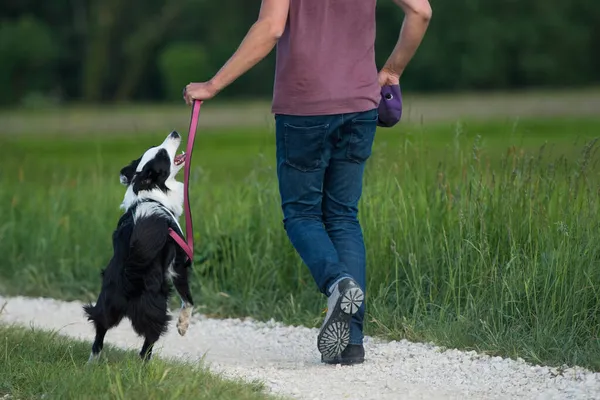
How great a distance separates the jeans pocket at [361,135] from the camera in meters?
4.69

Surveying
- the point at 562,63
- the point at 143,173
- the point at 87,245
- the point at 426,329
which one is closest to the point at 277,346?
the point at 426,329

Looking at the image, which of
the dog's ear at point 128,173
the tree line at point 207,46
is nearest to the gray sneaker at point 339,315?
the dog's ear at point 128,173

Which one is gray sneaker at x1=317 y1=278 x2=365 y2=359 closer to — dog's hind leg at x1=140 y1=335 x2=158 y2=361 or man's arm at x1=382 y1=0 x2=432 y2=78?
dog's hind leg at x1=140 y1=335 x2=158 y2=361

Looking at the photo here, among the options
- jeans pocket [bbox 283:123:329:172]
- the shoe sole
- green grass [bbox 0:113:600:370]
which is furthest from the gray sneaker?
green grass [bbox 0:113:600:370]

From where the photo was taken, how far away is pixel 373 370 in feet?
15.8

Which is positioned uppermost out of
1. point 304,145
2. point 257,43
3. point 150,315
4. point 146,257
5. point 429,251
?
point 257,43

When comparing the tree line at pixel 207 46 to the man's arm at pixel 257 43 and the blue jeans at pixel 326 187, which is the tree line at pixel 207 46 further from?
the man's arm at pixel 257 43

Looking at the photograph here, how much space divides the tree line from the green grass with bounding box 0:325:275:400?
22.6 meters

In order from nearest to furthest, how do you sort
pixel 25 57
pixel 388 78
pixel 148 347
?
1. pixel 148 347
2. pixel 388 78
3. pixel 25 57

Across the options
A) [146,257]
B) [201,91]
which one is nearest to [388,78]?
[201,91]

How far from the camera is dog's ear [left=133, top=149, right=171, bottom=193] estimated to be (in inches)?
185

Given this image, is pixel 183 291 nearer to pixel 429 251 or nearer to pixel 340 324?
pixel 340 324

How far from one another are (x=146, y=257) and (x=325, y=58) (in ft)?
3.87

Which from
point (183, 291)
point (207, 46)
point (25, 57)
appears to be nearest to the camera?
point (183, 291)
